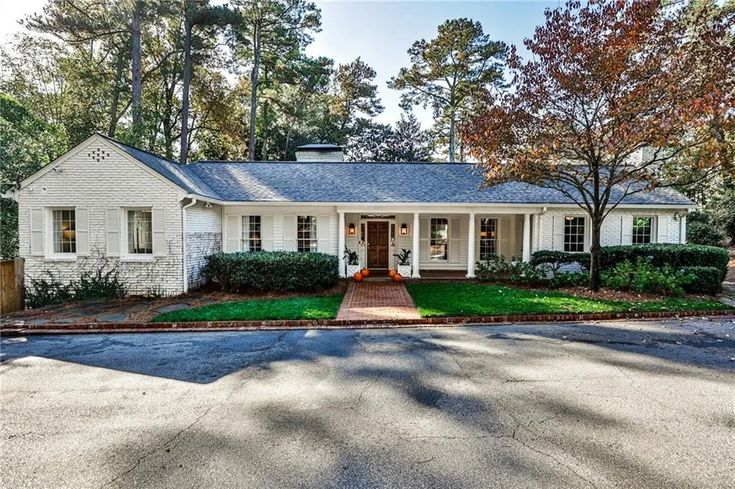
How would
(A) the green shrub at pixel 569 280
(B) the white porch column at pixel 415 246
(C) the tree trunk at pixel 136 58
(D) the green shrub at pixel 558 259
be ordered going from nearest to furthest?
(A) the green shrub at pixel 569 280 → (D) the green shrub at pixel 558 259 → (B) the white porch column at pixel 415 246 → (C) the tree trunk at pixel 136 58

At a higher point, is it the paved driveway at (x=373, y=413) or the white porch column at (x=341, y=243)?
the white porch column at (x=341, y=243)

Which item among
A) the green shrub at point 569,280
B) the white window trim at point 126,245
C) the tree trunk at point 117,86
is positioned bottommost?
the green shrub at point 569,280

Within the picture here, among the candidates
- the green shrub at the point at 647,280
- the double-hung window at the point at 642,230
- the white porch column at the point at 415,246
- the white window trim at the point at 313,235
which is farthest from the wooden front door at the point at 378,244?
the double-hung window at the point at 642,230

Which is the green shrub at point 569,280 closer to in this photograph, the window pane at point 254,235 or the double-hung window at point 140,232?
the window pane at point 254,235

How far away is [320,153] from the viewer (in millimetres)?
20312

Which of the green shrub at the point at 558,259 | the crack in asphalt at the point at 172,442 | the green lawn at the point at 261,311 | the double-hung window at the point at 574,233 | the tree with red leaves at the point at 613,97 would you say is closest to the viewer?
the crack in asphalt at the point at 172,442

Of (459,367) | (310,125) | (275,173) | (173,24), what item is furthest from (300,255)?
(310,125)

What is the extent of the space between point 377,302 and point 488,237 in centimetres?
786

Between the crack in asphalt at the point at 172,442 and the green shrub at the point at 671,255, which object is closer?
the crack in asphalt at the point at 172,442

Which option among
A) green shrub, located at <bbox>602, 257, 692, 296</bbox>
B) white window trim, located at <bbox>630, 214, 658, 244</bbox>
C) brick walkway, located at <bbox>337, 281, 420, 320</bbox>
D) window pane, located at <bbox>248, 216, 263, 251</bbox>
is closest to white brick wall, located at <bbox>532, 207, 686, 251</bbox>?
white window trim, located at <bbox>630, 214, 658, 244</bbox>

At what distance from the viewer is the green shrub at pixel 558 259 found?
12.8 metres

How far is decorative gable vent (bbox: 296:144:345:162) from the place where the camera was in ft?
65.7

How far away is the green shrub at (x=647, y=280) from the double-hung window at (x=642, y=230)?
3.70m

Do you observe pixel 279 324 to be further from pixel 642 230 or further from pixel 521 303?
pixel 642 230
